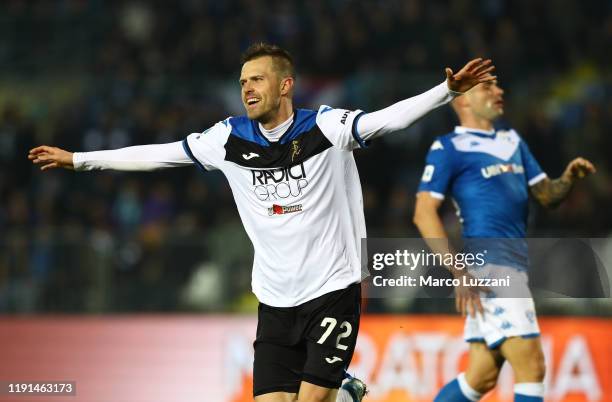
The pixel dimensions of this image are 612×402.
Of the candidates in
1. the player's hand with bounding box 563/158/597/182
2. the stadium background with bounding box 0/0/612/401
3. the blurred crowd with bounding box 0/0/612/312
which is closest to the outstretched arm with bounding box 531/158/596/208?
the player's hand with bounding box 563/158/597/182

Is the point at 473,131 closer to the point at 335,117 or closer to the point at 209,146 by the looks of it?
the point at 335,117

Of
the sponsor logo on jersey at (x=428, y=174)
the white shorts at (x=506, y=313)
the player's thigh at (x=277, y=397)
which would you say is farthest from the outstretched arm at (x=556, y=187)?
the player's thigh at (x=277, y=397)

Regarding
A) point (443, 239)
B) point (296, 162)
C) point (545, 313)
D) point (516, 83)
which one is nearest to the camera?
point (296, 162)

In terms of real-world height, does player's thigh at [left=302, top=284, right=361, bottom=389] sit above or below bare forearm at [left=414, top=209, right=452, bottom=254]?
below

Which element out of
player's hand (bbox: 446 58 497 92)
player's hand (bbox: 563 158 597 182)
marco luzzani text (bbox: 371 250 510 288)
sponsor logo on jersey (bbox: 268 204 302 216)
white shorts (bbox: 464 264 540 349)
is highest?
player's hand (bbox: 446 58 497 92)

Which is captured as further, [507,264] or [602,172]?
[602,172]

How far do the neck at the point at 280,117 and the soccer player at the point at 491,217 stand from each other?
164 centimetres

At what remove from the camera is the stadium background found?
10688mm

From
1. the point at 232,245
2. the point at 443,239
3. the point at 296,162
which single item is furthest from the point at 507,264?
the point at 232,245

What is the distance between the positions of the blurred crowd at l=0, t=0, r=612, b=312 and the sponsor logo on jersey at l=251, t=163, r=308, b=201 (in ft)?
19.4

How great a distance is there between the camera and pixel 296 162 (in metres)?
5.79

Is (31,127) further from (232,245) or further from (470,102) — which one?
(470,102)

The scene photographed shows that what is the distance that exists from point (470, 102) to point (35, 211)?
7.92m

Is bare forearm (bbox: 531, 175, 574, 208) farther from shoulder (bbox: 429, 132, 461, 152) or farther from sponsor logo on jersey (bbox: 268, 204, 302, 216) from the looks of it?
sponsor logo on jersey (bbox: 268, 204, 302, 216)
